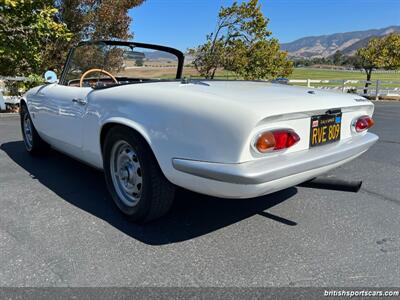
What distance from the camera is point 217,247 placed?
2.56 m

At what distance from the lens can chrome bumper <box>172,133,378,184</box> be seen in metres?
2.19

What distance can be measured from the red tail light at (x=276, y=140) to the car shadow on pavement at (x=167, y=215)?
2.79 feet

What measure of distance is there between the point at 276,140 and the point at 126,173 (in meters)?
1.27

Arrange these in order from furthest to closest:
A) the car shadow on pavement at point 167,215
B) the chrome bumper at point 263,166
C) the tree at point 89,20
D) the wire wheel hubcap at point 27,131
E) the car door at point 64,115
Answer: the tree at point 89,20, the wire wheel hubcap at point 27,131, the car door at point 64,115, the car shadow on pavement at point 167,215, the chrome bumper at point 263,166

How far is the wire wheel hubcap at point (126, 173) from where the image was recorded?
114 inches

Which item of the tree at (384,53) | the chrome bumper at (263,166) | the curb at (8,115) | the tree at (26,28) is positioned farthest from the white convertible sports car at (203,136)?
the tree at (384,53)

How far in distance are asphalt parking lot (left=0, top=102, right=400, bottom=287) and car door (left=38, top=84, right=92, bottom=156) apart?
0.46 m

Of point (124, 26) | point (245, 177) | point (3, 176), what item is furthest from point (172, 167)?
point (124, 26)

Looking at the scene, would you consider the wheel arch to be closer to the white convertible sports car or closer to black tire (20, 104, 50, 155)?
the white convertible sports car

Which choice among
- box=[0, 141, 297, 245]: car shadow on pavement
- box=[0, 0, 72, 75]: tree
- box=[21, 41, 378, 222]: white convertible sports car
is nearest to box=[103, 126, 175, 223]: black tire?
box=[21, 41, 378, 222]: white convertible sports car

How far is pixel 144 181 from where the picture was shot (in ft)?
8.73

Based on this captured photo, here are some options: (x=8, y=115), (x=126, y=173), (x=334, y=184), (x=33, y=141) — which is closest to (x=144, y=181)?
(x=126, y=173)

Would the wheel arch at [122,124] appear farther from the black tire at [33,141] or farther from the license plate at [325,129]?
the black tire at [33,141]

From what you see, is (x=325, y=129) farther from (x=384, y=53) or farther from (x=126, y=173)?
(x=384, y=53)
